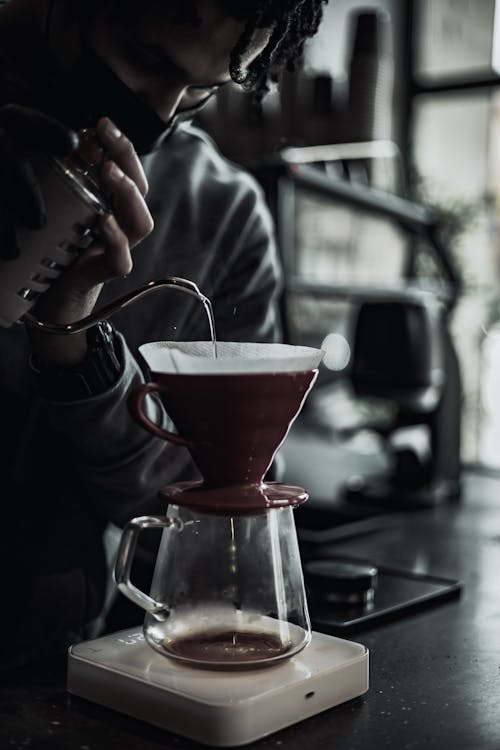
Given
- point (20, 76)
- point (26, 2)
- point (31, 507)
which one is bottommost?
point (31, 507)

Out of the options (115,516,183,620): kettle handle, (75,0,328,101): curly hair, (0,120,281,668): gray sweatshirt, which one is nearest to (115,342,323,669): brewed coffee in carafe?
(115,516,183,620): kettle handle

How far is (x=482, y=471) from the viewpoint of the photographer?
2.70 m

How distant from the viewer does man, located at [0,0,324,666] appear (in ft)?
2.81

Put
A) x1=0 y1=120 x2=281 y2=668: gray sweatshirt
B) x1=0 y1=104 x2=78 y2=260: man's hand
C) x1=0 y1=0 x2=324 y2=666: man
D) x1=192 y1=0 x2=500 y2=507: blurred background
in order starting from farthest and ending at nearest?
x1=192 y1=0 x2=500 y2=507: blurred background, x1=0 y1=120 x2=281 y2=668: gray sweatshirt, x1=0 y1=0 x2=324 y2=666: man, x1=0 y1=104 x2=78 y2=260: man's hand

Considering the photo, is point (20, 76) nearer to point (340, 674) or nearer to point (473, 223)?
point (340, 674)

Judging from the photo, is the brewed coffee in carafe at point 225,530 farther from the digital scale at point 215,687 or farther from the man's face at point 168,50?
the man's face at point 168,50

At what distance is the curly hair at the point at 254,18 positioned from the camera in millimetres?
981

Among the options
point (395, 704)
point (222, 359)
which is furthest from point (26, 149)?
point (395, 704)

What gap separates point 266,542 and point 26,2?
2.27 feet

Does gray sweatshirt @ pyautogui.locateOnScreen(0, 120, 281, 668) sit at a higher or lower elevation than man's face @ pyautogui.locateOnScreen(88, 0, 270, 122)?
lower

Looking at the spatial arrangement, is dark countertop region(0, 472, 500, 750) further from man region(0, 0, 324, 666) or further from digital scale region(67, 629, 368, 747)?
man region(0, 0, 324, 666)

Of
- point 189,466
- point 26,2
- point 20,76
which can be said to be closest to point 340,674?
point 189,466

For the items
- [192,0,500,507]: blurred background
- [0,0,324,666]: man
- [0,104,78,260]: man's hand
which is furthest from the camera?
[192,0,500,507]: blurred background

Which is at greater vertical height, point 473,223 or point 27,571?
point 473,223
